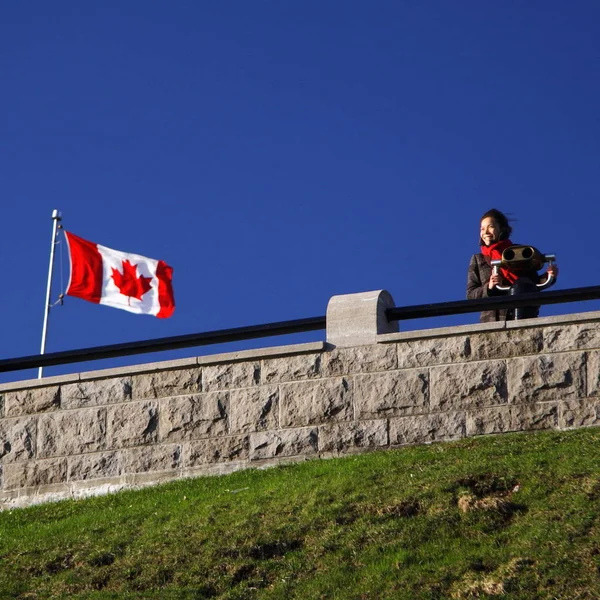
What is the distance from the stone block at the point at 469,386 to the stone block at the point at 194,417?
199 centimetres

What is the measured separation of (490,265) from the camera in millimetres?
11961

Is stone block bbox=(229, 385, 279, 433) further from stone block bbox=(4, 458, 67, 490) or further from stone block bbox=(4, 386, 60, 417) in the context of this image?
stone block bbox=(4, 386, 60, 417)

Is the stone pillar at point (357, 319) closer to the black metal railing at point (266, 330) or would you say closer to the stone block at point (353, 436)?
the black metal railing at point (266, 330)

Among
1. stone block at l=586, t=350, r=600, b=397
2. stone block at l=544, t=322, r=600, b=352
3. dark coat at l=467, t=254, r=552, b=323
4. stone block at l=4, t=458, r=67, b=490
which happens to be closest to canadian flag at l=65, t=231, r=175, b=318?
stone block at l=4, t=458, r=67, b=490

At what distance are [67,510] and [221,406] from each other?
171 cm

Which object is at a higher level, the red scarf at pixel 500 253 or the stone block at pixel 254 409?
the red scarf at pixel 500 253

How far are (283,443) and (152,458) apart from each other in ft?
4.22

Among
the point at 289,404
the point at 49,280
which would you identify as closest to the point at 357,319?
the point at 289,404

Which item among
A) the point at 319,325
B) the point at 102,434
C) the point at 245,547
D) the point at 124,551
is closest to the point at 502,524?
the point at 245,547

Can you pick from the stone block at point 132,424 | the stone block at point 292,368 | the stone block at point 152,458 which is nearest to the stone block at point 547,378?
the stone block at point 292,368

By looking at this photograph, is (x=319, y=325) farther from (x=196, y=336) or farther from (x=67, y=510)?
(x=67, y=510)

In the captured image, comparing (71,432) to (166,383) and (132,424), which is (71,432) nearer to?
(132,424)

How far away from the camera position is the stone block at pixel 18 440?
40.9 feet

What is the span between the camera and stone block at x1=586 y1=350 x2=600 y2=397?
11.0 m
